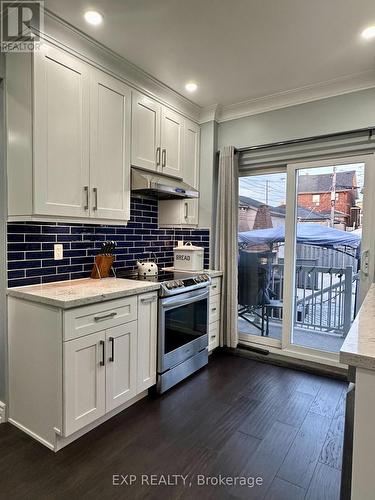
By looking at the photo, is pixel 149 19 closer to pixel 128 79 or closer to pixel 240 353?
pixel 128 79

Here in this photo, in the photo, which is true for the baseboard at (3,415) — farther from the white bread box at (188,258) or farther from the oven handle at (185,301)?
the white bread box at (188,258)

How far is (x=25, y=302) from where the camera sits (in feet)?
6.55

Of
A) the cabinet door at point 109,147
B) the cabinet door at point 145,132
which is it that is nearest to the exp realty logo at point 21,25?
the cabinet door at point 109,147

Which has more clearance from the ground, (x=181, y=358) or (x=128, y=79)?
(x=128, y=79)

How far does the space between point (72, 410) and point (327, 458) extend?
1575mm

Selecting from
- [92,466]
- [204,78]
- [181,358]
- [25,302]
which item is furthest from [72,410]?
[204,78]

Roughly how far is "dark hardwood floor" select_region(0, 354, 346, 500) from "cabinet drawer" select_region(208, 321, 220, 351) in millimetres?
660

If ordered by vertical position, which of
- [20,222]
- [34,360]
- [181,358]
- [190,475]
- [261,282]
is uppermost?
[20,222]

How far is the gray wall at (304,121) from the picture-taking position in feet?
8.90

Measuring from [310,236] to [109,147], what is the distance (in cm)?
217

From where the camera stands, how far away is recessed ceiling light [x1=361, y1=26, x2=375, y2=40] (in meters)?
2.06

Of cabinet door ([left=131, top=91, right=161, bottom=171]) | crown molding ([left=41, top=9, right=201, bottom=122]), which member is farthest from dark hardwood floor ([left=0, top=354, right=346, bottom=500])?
crown molding ([left=41, top=9, right=201, bottom=122])

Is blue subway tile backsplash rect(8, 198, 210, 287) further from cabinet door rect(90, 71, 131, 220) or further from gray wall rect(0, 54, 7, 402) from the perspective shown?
cabinet door rect(90, 71, 131, 220)

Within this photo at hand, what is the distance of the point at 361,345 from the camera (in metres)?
1.04
